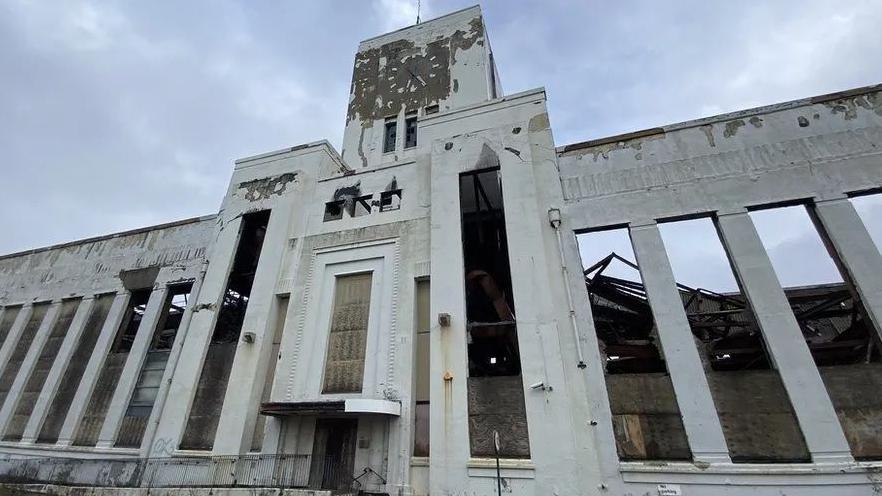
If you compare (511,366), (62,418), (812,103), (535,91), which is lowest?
(62,418)

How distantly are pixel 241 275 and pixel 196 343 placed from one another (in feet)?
10.1

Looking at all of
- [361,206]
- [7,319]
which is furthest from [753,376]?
[7,319]

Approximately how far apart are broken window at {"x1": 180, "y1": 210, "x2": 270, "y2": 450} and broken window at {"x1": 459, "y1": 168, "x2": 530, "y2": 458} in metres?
8.70

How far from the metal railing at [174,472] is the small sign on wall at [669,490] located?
340 inches

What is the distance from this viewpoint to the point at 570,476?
990cm

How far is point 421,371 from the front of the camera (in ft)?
42.2

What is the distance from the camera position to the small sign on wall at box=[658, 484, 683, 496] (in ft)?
30.4

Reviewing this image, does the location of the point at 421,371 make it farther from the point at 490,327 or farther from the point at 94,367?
the point at 94,367

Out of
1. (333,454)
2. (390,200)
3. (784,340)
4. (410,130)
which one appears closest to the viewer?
(784,340)

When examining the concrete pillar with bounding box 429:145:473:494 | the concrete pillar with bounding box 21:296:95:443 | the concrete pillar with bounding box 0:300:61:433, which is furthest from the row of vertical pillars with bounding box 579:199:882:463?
the concrete pillar with bounding box 0:300:61:433

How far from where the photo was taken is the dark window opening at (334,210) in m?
16.9

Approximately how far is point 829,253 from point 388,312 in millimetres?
12261

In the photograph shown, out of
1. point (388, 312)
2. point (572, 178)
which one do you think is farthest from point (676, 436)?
point (388, 312)

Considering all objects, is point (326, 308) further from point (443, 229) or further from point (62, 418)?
point (62, 418)
